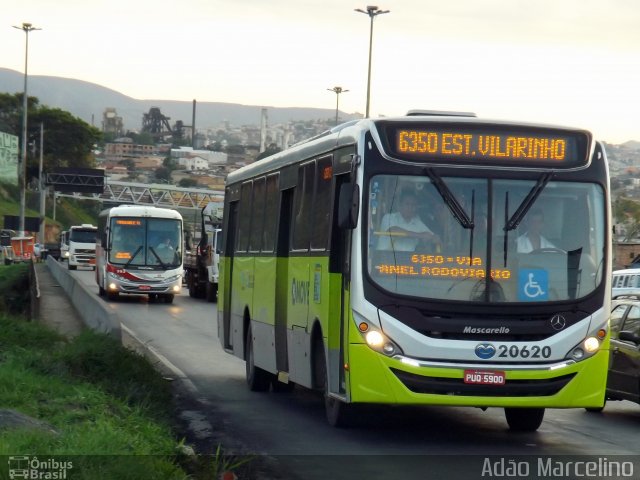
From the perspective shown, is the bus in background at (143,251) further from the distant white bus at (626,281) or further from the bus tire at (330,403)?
the bus tire at (330,403)

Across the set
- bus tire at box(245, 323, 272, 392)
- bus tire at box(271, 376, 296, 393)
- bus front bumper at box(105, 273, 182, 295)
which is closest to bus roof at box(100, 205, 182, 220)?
bus front bumper at box(105, 273, 182, 295)

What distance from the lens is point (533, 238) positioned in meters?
12.4

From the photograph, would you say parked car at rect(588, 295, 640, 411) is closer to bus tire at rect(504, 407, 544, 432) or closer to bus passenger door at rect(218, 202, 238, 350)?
bus tire at rect(504, 407, 544, 432)

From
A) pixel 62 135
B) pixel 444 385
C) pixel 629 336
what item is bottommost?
pixel 444 385

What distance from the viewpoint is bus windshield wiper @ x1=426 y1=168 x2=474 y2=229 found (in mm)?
12328

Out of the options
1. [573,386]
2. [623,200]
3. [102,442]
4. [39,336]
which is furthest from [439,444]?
[623,200]

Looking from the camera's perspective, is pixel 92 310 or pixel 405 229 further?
pixel 92 310

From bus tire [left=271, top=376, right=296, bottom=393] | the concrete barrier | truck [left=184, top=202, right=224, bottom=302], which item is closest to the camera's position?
bus tire [left=271, top=376, right=296, bottom=393]

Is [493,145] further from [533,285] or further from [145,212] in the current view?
[145,212]

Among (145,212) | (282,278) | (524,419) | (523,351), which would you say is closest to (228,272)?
(282,278)

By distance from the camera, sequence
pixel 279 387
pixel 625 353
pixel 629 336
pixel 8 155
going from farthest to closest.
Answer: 1. pixel 8 155
2. pixel 279 387
3. pixel 625 353
4. pixel 629 336

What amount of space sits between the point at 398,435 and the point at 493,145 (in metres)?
2.94

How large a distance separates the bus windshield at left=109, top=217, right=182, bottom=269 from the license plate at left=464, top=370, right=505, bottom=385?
3159cm

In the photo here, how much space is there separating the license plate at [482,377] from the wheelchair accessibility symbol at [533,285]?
750mm
